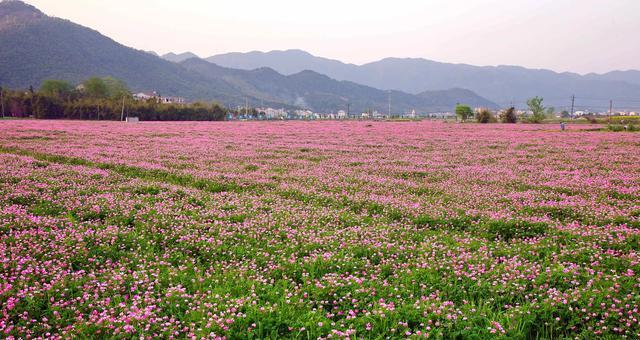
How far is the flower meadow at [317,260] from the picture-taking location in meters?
4.70

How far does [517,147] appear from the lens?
3050cm

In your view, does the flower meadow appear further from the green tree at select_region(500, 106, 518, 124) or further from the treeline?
the treeline

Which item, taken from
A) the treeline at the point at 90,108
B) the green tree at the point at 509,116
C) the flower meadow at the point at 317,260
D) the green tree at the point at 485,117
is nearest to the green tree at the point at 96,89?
the treeline at the point at 90,108

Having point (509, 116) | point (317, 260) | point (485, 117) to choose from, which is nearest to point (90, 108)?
point (485, 117)

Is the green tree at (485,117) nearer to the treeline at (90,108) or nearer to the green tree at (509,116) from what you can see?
the green tree at (509,116)

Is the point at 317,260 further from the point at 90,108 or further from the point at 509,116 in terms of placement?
the point at 90,108

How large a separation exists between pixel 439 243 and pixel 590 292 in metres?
2.96

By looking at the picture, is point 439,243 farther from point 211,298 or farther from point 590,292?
point 211,298

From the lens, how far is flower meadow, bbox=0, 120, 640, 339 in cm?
470

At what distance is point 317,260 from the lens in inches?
264

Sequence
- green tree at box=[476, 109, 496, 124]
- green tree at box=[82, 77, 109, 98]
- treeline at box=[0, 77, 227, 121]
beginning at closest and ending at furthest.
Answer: green tree at box=[476, 109, 496, 124], treeline at box=[0, 77, 227, 121], green tree at box=[82, 77, 109, 98]

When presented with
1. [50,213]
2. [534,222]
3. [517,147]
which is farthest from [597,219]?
[517,147]

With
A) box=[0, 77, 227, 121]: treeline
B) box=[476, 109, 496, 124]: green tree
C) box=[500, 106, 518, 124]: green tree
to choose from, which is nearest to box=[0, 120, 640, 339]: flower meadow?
box=[500, 106, 518, 124]: green tree

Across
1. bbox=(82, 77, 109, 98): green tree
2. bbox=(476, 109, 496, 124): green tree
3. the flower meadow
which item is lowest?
the flower meadow
